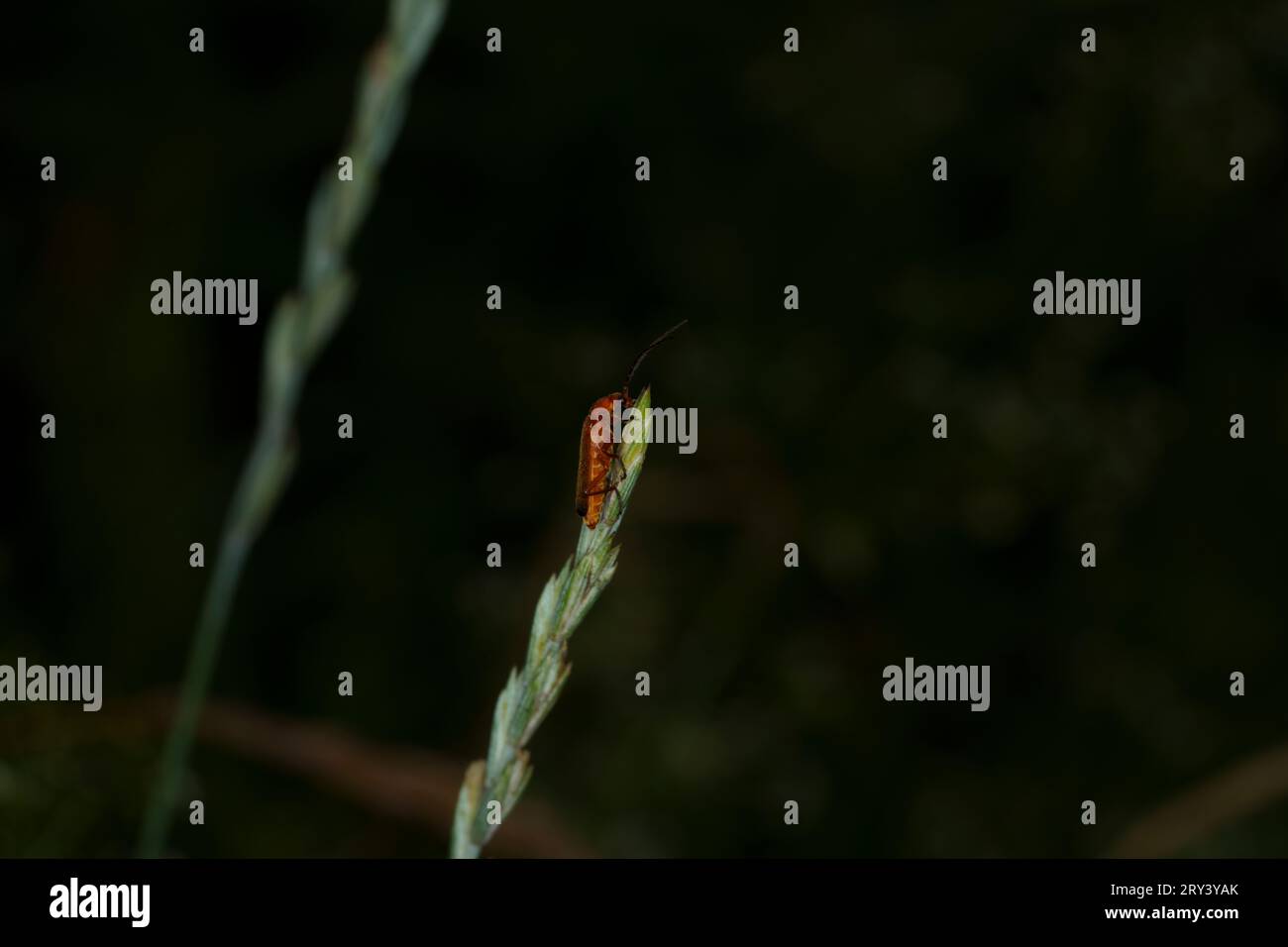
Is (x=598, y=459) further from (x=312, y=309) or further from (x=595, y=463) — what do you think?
(x=312, y=309)

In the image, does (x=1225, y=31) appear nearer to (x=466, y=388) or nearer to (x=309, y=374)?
(x=466, y=388)

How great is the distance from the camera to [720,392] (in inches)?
143

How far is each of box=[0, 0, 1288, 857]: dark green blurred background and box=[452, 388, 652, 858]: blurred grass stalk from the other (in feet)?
8.33

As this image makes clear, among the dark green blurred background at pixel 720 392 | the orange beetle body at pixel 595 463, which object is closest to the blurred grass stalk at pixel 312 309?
the orange beetle body at pixel 595 463

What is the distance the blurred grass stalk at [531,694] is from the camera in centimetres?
79

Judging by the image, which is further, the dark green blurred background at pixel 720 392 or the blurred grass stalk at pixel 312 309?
the dark green blurred background at pixel 720 392

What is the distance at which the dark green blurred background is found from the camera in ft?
11.3

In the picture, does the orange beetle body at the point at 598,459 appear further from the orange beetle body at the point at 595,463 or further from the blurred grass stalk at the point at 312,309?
the blurred grass stalk at the point at 312,309

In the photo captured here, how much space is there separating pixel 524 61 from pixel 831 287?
101 centimetres

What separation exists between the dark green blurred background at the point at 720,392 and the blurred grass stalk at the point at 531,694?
2.54 metres

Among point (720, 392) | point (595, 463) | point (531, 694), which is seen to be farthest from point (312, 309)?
point (720, 392)

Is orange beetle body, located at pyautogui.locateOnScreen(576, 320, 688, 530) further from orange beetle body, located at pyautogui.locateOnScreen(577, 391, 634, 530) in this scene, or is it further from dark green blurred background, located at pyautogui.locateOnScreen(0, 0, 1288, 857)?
dark green blurred background, located at pyautogui.locateOnScreen(0, 0, 1288, 857)

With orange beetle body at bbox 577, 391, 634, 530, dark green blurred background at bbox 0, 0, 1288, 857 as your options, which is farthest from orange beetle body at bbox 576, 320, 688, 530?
dark green blurred background at bbox 0, 0, 1288, 857

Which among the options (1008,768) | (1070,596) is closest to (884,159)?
(1070,596)
